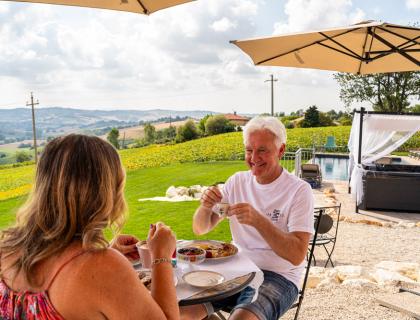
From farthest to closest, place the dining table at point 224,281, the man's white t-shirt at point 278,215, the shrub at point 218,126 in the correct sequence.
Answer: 1. the shrub at point 218,126
2. the man's white t-shirt at point 278,215
3. the dining table at point 224,281

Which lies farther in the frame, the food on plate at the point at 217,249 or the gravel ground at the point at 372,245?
the gravel ground at the point at 372,245

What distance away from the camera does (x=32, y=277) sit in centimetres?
102

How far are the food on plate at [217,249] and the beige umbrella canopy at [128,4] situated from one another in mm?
1489

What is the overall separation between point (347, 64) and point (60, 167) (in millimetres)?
3879

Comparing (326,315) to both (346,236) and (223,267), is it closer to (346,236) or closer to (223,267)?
(223,267)

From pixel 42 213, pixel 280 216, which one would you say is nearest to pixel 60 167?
pixel 42 213

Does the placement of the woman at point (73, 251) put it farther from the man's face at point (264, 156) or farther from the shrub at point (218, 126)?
the shrub at point (218, 126)

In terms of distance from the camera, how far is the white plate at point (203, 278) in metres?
1.51

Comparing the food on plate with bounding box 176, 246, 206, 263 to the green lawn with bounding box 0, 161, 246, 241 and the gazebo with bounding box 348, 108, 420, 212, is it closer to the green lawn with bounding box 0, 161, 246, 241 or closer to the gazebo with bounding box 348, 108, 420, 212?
the green lawn with bounding box 0, 161, 246, 241

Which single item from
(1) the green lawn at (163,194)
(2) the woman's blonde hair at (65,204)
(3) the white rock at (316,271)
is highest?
(2) the woman's blonde hair at (65,204)

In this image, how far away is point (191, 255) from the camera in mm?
1765

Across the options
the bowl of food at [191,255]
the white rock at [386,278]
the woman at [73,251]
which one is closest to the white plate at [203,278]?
the bowl of food at [191,255]

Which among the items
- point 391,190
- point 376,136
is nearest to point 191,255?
point 391,190

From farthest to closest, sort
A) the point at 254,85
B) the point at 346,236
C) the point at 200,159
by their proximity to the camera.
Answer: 1. the point at 254,85
2. the point at 200,159
3. the point at 346,236
